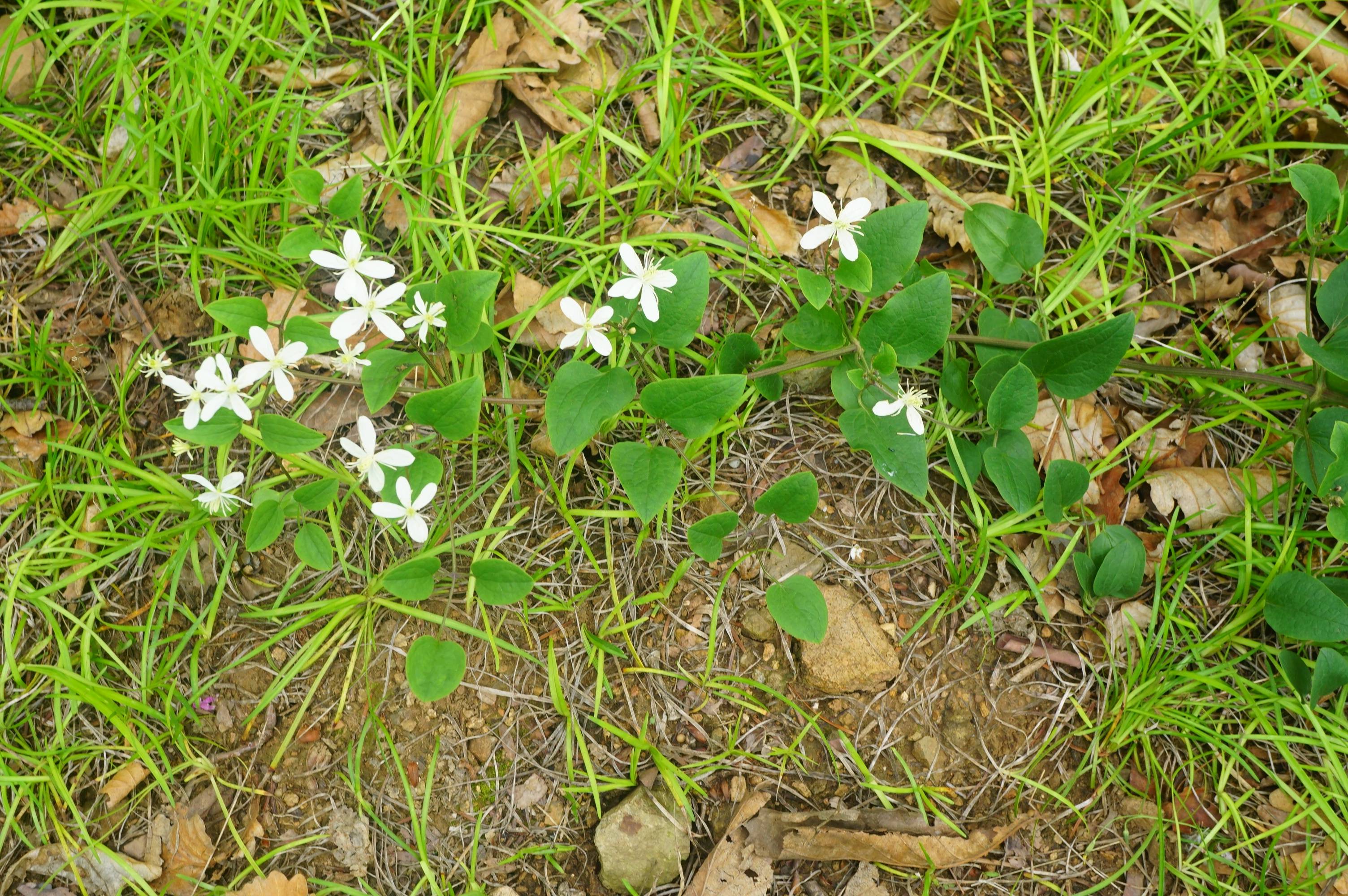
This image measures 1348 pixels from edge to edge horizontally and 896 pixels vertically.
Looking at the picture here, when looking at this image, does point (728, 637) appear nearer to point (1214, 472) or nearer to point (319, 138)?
point (1214, 472)

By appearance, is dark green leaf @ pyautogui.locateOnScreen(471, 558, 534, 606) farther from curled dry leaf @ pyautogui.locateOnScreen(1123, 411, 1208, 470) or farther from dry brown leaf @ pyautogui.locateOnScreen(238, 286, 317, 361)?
curled dry leaf @ pyautogui.locateOnScreen(1123, 411, 1208, 470)

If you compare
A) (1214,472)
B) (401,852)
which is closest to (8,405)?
(401,852)

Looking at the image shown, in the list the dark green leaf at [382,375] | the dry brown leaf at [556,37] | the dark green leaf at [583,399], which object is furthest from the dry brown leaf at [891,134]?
the dark green leaf at [382,375]

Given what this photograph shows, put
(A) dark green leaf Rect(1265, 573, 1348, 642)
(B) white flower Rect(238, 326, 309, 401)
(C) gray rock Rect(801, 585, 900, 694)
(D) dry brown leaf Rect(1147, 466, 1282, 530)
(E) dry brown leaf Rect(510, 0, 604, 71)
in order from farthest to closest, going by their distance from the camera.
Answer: (E) dry brown leaf Rect(510, 0, 604, 71), (D) dry brown leaf Rect(1147, 466, 1282, 530), (C) gray rock Rect(801, 585, 900, 694), (A) dark green leaf Rect(1265, 573, 1348, 642), (B) white flower Rect(238, 326, 309, 401)

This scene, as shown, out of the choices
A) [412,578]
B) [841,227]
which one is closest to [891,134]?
[841,227]

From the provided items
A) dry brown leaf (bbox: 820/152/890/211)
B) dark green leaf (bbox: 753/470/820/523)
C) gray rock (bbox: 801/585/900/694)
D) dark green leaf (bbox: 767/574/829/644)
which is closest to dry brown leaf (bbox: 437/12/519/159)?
dry brown leaf (bbox: 820/152/890/211)

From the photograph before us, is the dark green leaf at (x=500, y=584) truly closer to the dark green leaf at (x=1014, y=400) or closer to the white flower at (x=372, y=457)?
the white flower at (x=372, y=457)
